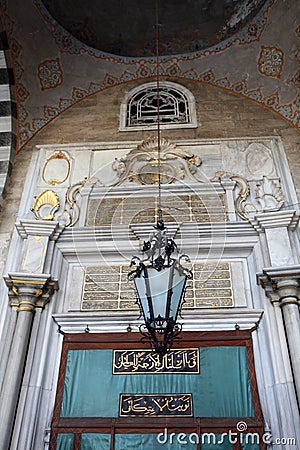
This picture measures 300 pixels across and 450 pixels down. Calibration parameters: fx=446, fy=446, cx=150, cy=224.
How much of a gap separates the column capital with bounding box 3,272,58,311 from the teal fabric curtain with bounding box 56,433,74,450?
1.33m

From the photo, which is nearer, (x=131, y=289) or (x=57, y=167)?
(x=131, y=289)

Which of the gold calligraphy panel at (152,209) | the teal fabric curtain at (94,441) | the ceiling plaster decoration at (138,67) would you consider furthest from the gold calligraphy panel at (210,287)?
the ceiling plaster decoration at (138,67)

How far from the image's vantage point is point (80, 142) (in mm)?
6707

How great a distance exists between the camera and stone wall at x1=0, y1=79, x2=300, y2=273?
6453mm

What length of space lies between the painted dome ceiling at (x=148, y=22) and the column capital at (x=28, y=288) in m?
4.53

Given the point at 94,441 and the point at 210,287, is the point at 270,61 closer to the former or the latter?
the point at 210,287

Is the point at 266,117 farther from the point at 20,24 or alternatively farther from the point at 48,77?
the point at 20,24

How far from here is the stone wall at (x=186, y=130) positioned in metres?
6.45

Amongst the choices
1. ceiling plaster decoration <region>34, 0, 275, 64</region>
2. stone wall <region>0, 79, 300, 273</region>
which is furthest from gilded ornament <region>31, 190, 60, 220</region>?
ceiling plaster decoration <region>34, 0, 275, 64</region>

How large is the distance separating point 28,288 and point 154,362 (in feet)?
5.24

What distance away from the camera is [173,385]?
454cm

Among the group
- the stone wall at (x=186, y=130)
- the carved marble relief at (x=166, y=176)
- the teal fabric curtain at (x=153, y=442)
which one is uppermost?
the stone wall at (x=186, y=130)

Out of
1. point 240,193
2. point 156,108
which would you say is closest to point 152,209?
point 240,193

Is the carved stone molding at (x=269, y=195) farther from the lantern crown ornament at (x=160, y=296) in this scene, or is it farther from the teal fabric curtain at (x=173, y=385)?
the lantern crown ornament at (x=160, y=296)
